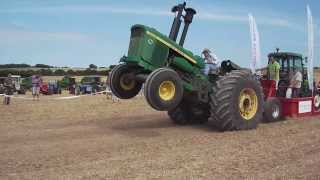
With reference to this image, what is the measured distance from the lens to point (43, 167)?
8.63 meters

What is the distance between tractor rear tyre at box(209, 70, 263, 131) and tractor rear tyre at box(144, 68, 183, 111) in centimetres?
100

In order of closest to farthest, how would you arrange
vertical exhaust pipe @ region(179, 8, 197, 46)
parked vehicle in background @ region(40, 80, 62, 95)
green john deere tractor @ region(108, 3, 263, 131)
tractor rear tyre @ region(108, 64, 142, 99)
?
green john deere tractor @ region(108, 3, 263, 131) < tractor rear tyre @ region(108, 64, 142, 99) < vertical exhaust pipe @ region(179, 8, 197, 46) < parked vehicle in background @ region(40, 80, 62, 95)

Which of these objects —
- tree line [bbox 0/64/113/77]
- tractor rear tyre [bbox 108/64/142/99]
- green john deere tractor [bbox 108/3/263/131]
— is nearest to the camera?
green john deere tractor [bbox 108/3/263/131]

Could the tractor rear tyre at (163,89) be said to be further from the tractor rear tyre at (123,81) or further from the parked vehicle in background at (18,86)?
the parked vehicle in background at (18,86)

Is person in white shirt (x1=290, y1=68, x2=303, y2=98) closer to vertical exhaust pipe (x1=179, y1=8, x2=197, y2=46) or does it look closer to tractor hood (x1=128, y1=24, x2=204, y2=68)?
tractor hood (x1=128, y1=24, x2=204, y2=68)

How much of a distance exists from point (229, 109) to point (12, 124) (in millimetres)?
6366

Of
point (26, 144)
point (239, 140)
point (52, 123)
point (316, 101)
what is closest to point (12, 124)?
point (52, 123)

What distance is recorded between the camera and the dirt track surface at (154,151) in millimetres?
8180

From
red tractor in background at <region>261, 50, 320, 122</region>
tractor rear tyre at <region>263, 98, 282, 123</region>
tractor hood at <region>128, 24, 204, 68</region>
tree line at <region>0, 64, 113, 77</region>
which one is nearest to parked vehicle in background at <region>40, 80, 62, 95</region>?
tree line at <region>0, 64, 113, 77</region>

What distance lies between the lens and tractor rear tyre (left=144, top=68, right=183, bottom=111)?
1143 cm

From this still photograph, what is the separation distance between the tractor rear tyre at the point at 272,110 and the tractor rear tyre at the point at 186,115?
1608 mm

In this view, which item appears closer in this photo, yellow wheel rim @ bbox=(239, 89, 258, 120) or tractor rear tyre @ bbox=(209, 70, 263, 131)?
tractor rear tyre @ bbox=(209, 70, 263, 131)

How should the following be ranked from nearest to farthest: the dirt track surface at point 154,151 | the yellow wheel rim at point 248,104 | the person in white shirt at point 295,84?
the dirt track surface at point 154,151
the yellow wheel rim at point 248,104
the person in white shirt at point 295,84

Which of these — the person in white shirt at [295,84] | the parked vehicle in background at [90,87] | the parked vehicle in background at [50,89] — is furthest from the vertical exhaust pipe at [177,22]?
the parked vehicle in background at [90,87]
